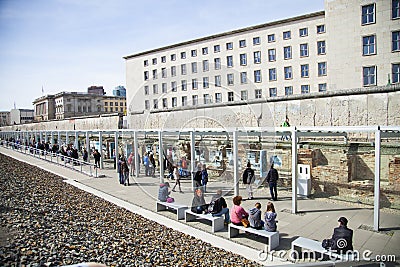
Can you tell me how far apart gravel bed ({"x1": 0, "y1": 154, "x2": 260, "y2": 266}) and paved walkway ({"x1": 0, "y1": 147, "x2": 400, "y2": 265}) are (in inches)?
16.0

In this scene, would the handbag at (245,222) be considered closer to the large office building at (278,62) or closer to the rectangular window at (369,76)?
the large office building at (278,62)

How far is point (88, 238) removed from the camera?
745cm

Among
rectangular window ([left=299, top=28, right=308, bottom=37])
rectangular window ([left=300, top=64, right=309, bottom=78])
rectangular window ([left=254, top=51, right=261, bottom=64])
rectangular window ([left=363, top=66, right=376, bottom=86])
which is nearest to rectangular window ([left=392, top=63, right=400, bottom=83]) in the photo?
rectangular window ([left=363, top=66, right=376, bottom=86])

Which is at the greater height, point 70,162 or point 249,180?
point 249,180

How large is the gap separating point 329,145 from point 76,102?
277ft

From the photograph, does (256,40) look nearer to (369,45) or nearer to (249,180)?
(369,45)

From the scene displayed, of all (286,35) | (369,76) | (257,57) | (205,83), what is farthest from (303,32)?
(205,83)

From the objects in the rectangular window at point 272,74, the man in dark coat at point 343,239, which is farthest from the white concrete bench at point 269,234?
the rectangular window at point 272,74

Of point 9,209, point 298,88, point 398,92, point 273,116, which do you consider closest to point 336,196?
point 398,92

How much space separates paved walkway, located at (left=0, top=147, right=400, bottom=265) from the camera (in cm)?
650

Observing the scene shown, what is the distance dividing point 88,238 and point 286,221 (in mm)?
5261

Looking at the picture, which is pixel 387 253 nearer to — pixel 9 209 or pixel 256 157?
pixel 256 157

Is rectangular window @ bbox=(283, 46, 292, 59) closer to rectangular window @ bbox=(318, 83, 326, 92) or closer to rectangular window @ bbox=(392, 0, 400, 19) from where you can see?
rectangular window @ bbox=(318, 83, 326, 92)

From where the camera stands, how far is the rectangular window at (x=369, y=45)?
997 inches
